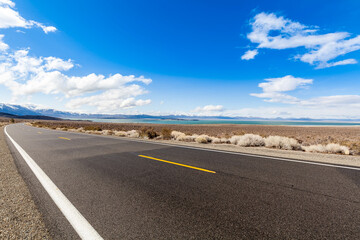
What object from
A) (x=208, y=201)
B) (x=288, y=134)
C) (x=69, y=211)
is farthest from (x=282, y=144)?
(x=288, y=134)

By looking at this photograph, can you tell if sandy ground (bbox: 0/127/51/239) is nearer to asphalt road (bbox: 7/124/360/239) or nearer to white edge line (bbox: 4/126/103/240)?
asphalt road (bbox: 7/124/360/239)

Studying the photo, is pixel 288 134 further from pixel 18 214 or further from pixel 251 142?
pixel 18 214

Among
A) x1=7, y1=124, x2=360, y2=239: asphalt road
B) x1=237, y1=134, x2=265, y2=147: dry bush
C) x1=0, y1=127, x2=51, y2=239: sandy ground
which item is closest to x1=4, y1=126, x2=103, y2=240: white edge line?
x1=7, y1=124, x2=360, y2=239: asphalt road

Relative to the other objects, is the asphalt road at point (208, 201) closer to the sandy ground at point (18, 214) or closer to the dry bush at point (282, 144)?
the sandy ground at point (18, 214)

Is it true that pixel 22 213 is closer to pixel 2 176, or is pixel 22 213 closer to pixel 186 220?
pixel 186 220

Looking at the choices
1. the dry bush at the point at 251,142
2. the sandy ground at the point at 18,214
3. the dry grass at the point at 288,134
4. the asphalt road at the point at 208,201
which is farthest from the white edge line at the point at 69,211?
the dry grass at the point at 288,134

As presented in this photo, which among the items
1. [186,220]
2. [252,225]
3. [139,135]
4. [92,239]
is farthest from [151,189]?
[139,135]

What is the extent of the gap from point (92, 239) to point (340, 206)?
397cm

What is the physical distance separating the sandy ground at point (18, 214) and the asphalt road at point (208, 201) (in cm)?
13

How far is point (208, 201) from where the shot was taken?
3174mm

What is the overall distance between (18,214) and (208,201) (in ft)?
10.4

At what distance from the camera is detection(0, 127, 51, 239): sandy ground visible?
231cm

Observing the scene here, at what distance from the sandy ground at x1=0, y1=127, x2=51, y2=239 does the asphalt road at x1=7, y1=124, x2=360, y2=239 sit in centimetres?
13

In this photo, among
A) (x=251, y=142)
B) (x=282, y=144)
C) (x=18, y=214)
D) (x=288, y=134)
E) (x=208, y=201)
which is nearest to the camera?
(x=18, y=214)
